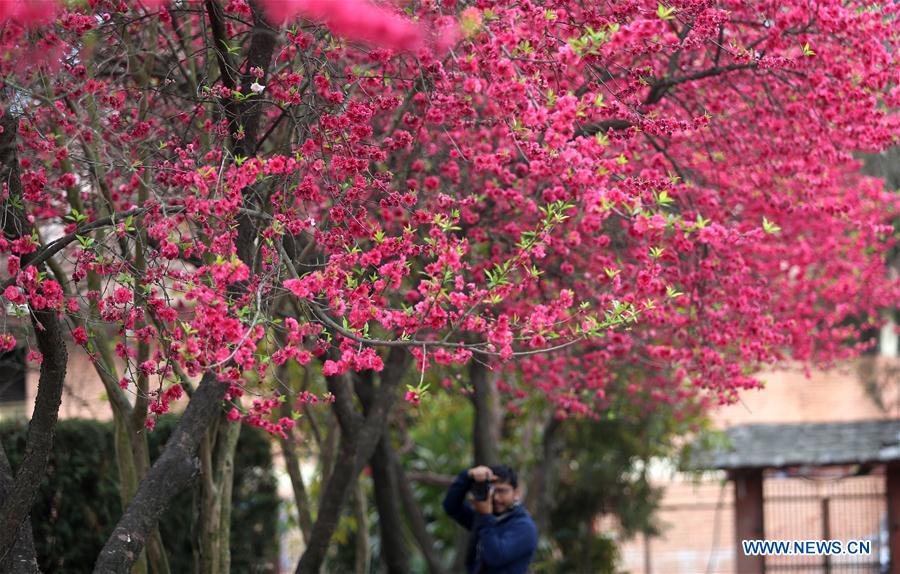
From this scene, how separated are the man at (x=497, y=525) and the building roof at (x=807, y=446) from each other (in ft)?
23.5

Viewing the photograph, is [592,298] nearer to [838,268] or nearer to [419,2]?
[419,2]

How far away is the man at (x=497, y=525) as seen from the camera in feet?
23.2

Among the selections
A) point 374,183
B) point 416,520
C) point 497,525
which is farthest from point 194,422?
point 416,520

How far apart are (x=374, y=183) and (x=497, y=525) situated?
2436mm

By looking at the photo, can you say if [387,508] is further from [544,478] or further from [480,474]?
[544,478]

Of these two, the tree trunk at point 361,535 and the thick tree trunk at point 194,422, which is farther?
the tree trunk at point 361,535

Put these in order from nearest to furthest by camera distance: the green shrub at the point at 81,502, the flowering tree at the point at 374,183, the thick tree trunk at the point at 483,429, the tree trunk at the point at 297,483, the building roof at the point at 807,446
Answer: the flowering tree at the point at 374,183, the green shrub at the point at 81,502, the tree trunk at the point at 297,483, the thick tree trunk at the point at 483,429, the building roof at the point at 807,446

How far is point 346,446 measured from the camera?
312 inches

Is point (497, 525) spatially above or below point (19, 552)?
above

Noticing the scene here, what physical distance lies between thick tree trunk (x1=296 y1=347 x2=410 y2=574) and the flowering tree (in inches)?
0.8

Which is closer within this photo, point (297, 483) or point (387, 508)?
point (297, 483)

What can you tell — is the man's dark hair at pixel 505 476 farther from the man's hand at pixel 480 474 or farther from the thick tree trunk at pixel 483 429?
the thick tree trunk at pixel 483 429

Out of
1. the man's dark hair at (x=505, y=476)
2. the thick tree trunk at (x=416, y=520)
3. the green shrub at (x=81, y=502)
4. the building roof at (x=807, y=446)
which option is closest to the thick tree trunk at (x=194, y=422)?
the man's dark hair at (x=505, y=476)

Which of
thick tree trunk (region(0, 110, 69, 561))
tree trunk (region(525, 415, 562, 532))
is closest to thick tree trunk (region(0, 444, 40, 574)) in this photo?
thick tree trunk (region(0, 110, 69, 561))
